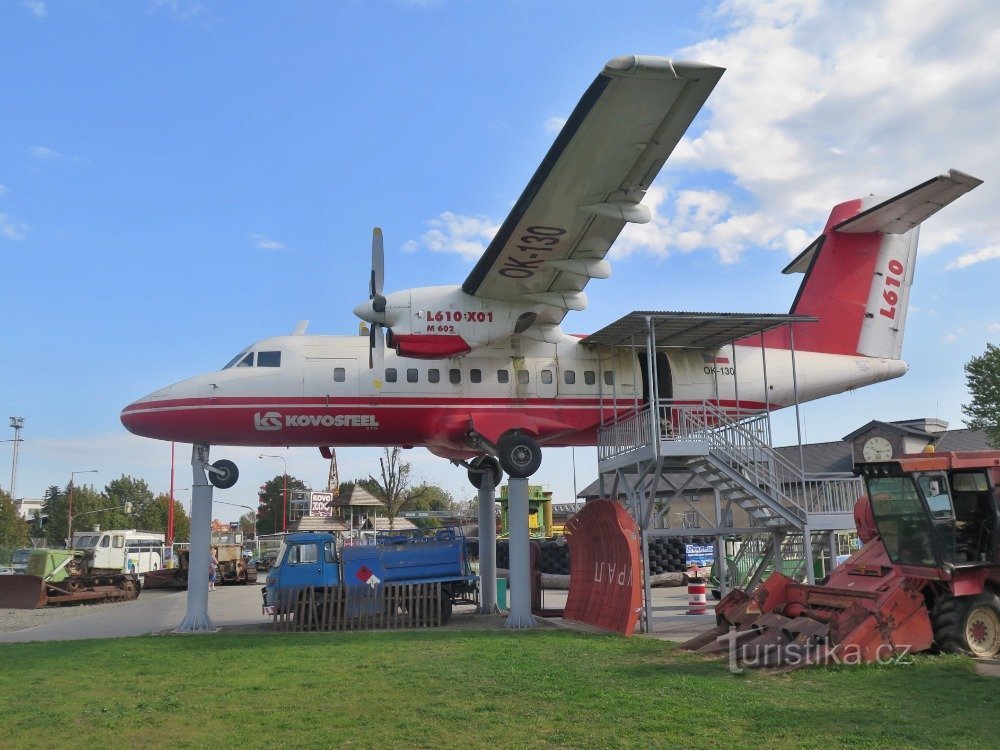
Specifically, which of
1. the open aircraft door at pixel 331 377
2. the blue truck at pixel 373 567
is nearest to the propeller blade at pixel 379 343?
the open aircraft door at pixel 331 377

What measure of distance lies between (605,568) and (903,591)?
6872 mm

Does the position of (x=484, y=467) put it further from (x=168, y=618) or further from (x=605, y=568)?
(x=168, y=618)

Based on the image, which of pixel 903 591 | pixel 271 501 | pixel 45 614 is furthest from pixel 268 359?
pixel 271 501

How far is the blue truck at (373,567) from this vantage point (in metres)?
18.1

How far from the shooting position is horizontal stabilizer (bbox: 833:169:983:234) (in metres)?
15.6

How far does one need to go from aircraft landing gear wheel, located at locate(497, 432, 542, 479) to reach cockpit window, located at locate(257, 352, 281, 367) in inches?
212

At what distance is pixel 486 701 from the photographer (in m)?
8.73

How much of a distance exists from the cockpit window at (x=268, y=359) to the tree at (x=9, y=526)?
5885cm

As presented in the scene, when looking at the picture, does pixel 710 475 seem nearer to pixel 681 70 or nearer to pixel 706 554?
pixel 681 70

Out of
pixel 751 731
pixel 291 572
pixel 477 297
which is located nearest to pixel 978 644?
pixel 751 731

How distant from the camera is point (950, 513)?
11.2 m

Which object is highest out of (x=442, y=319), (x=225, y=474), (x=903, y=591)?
(x=442, y=319)

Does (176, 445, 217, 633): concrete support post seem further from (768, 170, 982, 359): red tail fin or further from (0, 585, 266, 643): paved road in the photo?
(768, 170, 982, 359): red tail fin

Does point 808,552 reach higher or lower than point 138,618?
higher
